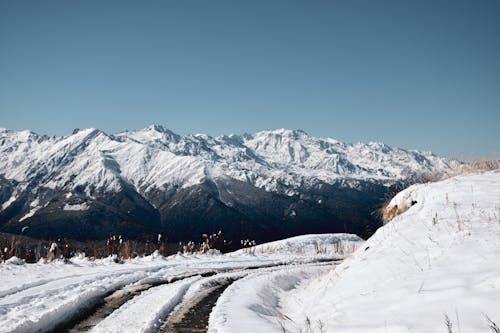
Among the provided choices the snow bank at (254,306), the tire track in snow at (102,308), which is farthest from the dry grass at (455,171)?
the tire track in snow at (102,308)

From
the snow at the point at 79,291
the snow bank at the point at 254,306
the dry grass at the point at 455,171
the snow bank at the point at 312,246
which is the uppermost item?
the dry grass at the point at 455,171

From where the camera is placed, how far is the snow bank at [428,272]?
711 cm

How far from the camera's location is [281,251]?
145 feet

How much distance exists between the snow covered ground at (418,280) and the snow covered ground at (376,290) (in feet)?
0.09

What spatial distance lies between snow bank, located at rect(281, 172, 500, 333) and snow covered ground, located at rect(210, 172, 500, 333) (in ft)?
0.06

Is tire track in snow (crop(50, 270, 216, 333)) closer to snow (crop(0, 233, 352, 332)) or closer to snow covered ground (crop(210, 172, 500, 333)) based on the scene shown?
snow (crop(0, 233, 352, 332))

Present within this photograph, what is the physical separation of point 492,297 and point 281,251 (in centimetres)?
3808

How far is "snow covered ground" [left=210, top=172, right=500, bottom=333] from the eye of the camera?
7.16 meters

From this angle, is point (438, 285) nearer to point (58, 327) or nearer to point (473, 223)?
point (473, 223)

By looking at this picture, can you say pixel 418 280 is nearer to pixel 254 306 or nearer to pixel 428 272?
pixel 428 272

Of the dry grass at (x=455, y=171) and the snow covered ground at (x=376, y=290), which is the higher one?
the dry grass at (x=455, y=171)

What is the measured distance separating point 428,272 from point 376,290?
122cm

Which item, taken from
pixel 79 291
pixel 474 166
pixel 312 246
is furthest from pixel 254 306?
pixel 312 246

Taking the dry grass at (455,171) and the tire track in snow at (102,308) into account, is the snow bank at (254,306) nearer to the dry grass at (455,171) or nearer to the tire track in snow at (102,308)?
the tire track in snow at (102,308)
